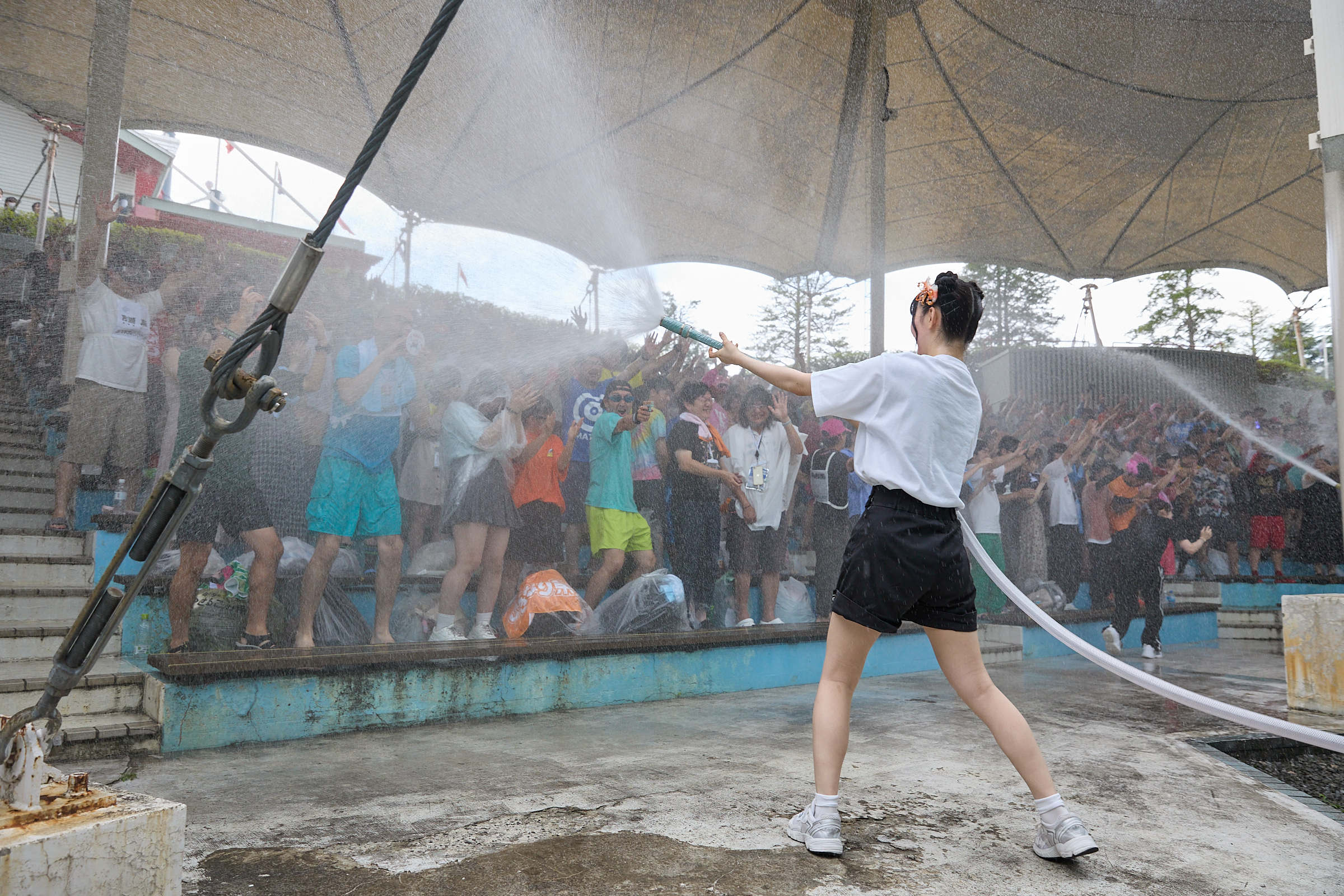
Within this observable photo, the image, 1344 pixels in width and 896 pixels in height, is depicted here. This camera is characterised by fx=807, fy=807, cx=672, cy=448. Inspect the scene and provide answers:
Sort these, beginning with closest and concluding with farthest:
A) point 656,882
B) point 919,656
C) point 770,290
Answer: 1. point 656,882
2. point 919,656
3. point 770,290

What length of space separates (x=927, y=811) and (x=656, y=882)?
1166 millimetres

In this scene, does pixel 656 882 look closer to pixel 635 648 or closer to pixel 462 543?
pixel 635 648

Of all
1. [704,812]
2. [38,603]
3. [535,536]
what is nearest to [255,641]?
[38,603]

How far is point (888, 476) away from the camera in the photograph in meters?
2.44

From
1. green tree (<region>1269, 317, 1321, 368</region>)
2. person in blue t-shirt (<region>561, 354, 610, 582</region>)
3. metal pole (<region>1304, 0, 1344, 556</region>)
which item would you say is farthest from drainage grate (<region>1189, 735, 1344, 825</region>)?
green tree (<region>1269, 317, 1321, 368</region>)

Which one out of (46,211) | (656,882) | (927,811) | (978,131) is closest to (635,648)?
(927,811)

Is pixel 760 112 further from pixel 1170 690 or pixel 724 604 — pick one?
pixel 1170 690

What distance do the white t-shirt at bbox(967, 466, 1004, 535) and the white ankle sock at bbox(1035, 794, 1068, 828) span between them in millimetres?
5700

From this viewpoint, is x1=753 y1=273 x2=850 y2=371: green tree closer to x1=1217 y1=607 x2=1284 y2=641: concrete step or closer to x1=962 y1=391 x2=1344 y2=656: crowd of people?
x1=962 y1=391 x2=1344 y2=656: crowd of people

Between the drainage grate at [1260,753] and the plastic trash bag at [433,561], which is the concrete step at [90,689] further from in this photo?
the drainage grate at [1260,753]

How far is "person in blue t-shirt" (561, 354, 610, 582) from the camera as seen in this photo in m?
5.93

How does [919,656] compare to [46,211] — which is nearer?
[919,656]

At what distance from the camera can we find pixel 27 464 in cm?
620

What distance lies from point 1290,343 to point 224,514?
827 inches
